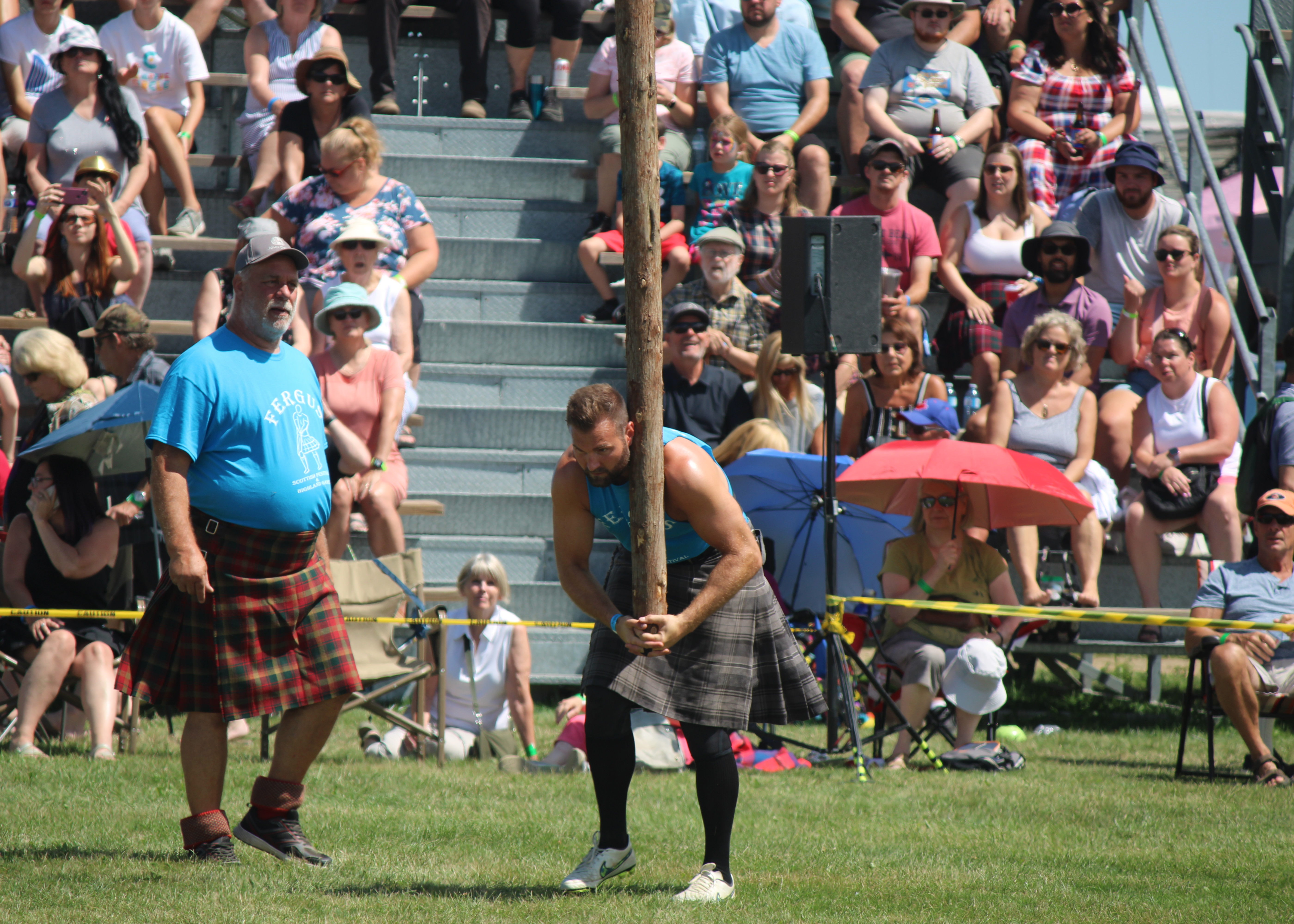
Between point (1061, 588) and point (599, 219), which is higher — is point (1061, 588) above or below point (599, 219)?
below

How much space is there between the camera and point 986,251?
9.13 meters

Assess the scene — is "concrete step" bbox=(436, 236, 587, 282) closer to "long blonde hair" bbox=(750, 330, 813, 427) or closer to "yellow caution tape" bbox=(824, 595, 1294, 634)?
"long blonde hair" bbox=(750, 330, 813, 427)

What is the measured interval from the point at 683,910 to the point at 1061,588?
4.49m

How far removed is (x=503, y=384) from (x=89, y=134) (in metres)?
2.92

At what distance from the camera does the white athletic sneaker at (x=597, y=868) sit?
4.09m

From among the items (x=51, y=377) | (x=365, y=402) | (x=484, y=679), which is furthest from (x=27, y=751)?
(x=365, y=402)

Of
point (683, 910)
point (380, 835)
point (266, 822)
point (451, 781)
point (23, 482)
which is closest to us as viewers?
point (683, 910)

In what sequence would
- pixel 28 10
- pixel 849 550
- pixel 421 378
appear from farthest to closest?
pixel 28 10 < pixel 421 378 < pixel 849 550

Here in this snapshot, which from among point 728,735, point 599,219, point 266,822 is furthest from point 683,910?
point 599,219

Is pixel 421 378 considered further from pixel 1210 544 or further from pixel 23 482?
A: pixel 1210 544

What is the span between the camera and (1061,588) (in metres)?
7.79

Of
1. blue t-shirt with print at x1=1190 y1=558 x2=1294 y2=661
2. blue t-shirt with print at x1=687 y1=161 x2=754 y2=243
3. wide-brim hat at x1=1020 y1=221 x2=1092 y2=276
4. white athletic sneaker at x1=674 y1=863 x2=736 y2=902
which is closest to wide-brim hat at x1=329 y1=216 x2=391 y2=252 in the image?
blue t-shirt with print at x1=687 y1=161 x2=754 y2=243

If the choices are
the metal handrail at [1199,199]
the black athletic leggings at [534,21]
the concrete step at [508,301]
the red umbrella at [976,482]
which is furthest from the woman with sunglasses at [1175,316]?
the black athletic leggings at [534,21]

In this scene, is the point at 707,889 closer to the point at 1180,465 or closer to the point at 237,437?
the point at 237,437
